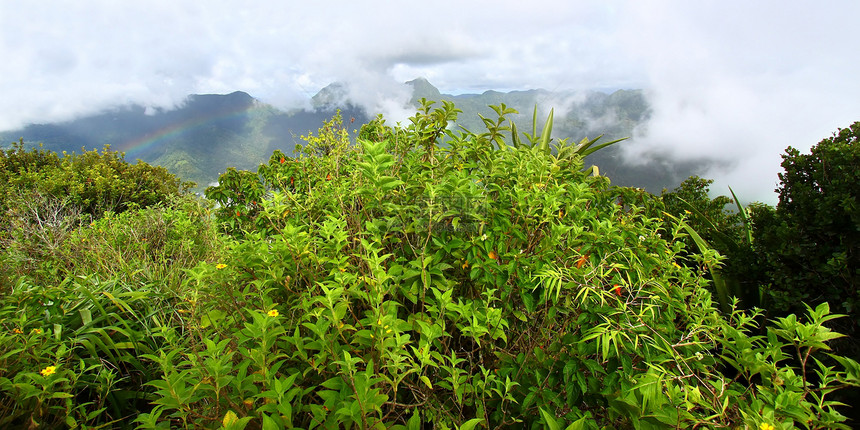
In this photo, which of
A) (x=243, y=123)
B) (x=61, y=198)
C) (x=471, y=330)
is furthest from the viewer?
(x=243, y=123)

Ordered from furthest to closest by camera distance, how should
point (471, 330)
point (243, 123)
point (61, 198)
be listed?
point (243, 123), point (61, 198), point (471, 330)

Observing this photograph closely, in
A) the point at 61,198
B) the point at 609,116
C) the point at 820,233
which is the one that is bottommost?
the point at 61,198

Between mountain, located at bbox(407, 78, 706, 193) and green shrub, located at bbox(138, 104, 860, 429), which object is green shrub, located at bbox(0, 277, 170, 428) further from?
mountain, located at bbox(407, 78, 706, 193)

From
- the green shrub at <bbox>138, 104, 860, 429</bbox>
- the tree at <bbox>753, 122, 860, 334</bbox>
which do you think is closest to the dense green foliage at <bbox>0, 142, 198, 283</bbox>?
the green shrub at <bbox>138, 104, 860, 429</bbox>

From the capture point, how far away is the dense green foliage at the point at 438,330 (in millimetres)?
1267

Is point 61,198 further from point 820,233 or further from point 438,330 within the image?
point 820,233

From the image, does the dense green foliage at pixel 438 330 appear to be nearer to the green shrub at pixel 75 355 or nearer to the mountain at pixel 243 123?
the green shrub at pixel 75 355

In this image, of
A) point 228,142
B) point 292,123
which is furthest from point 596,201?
point 292,123

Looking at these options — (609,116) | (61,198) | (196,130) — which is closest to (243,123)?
(196,130)

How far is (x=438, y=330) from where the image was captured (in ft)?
4.68

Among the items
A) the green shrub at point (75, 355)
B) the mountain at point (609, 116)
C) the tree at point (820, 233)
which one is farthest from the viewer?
the mountain at point (609, 116)

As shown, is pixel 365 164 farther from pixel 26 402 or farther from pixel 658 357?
pixel 26 402

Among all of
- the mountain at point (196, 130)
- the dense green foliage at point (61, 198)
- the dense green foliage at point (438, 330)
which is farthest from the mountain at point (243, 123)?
the dense green foliage at point (438, 330)

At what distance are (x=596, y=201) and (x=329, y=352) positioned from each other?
2.07 meters
